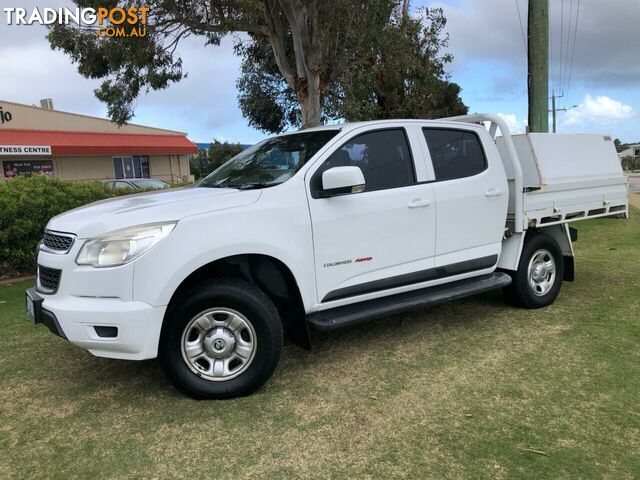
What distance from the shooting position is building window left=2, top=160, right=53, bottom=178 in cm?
2958

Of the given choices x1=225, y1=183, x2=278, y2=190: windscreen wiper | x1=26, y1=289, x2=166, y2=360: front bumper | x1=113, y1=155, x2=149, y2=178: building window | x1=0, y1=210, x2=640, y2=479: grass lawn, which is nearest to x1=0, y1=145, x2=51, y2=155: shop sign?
x1=113, y1=155, x2=149, y2=178: building window

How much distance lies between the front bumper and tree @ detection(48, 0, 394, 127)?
8.09 metres

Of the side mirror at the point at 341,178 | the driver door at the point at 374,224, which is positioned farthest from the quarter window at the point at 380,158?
the side mirror at the point at 341,178

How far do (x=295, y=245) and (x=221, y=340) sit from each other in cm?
82

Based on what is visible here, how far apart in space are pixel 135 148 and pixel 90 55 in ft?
78.6

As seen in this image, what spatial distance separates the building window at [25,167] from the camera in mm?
29578

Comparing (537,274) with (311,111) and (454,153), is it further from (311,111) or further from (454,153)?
(311,111)

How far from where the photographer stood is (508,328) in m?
4.98

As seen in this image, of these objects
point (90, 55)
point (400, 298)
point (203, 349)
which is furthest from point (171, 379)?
point (90, 55)

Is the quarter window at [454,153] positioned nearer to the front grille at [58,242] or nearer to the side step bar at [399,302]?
the side step bar at [399,302]

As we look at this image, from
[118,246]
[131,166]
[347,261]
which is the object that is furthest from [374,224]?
[131,166]

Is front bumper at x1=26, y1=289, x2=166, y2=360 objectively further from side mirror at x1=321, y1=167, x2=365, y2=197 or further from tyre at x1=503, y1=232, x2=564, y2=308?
tyre at x1=503, y1=232, x2=564, y2=308

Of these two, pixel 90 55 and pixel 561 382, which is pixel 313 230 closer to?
pixel 561 382

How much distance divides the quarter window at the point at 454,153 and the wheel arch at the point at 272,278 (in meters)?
1.68
